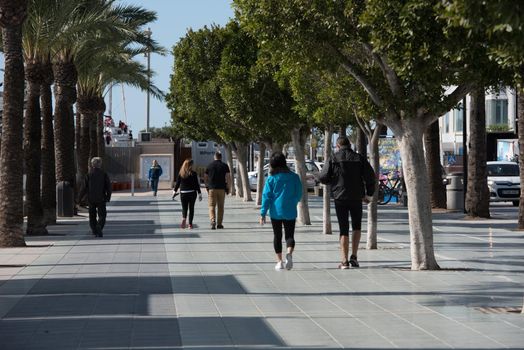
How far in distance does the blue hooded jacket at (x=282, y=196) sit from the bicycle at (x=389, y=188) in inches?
936

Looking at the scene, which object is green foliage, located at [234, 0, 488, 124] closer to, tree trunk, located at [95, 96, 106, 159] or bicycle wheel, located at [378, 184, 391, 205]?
bicycle wheel, located at [378, 184, 391, 205]

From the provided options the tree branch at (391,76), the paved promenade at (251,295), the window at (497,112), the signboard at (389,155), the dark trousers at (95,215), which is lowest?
the paved promenade at (251,295)

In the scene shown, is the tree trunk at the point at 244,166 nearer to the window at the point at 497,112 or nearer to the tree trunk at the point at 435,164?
the tree trunk at the point at 435,164

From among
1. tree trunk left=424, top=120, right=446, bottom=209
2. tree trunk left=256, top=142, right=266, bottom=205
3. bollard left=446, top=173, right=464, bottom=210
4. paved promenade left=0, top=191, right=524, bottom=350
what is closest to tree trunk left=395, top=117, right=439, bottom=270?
paved promenade left=0, top=191, right=524, bottom=350

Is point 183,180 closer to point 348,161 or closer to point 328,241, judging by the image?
point 328,241

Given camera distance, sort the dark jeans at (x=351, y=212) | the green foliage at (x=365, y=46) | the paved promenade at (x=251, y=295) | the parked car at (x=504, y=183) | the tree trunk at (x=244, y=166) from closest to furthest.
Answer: the paved promenade at (x=251, y=295) → the green foliage at (x=365, y=46) → the dark jeans at (x=351, y=212) → the parked car at (x=504, y=183) → the tree trunk at (x=244, y=166)

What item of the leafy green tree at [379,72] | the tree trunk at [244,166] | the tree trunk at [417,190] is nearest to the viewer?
the leafy green tree at [379,72]

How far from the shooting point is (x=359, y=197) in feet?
52.1

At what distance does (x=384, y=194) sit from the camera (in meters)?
40.5

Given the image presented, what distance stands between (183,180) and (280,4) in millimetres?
11416

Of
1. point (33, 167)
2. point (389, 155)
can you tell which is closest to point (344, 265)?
point (33, 167)

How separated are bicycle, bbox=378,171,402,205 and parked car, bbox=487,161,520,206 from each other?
361 centimetres

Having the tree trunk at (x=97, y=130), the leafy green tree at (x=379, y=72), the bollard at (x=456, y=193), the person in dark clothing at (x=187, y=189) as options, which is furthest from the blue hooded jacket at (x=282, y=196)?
the tree trunk at (x=97, y=130)

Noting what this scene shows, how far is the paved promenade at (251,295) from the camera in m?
9.86
